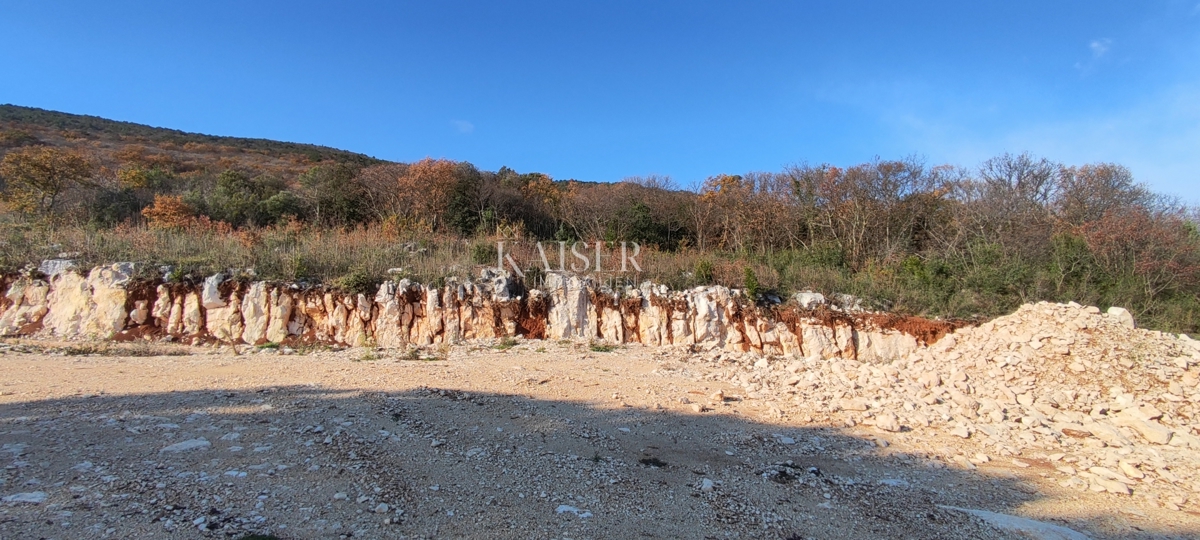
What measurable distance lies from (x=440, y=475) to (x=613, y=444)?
1.69m

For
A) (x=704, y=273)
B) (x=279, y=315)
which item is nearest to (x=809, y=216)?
(x=704, y=273)

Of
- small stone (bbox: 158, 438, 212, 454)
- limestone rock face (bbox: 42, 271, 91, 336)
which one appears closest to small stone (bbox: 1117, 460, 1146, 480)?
small stone (bbox: 158, 438, 212, 454)

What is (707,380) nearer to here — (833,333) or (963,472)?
(963,472)

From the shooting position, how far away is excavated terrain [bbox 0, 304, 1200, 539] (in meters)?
3.38

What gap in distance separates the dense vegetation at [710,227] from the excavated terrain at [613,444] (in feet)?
10.3

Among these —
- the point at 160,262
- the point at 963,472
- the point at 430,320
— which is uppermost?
the point at 160,262

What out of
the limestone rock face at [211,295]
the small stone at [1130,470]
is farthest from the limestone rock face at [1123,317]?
the limestone rock face at [211,295]

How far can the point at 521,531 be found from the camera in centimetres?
325

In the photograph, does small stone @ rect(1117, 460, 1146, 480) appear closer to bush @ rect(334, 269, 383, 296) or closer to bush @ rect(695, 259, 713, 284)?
bush @ rect(695, 259, 713, 284)

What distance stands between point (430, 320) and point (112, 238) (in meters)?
7.92

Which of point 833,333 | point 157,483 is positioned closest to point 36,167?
point 157,483

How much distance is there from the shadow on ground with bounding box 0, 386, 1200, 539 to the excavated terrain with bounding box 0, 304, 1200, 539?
0.07 ft

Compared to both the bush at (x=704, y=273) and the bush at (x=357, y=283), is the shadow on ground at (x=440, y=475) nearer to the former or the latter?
the bush at (x=357, y=283)

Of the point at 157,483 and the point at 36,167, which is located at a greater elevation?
the point at 36,167
